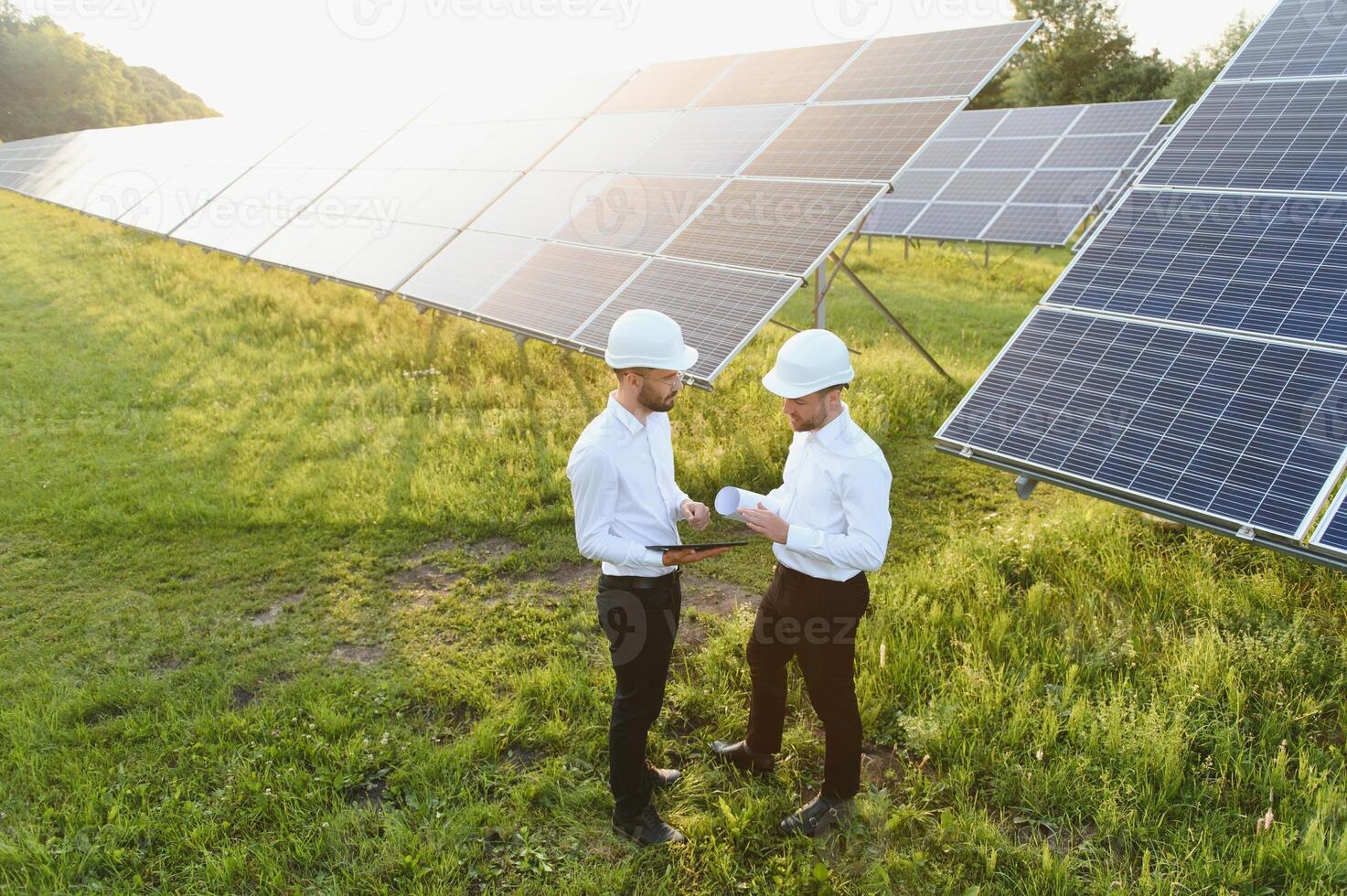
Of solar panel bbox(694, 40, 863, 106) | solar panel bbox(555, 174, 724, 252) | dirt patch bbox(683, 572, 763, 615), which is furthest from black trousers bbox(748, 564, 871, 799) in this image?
solar panel bbox(694, 40, 863, 106)

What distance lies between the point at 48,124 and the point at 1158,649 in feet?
200

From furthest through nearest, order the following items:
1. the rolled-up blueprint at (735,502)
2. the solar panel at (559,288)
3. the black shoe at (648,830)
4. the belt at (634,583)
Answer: the solar panel at (559,288)
the black shoe at (648,830)
the belt at (634,583)
the rolled-up blueprint at (735,502)

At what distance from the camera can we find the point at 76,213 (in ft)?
74.3

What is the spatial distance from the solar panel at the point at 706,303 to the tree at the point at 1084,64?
38435mm

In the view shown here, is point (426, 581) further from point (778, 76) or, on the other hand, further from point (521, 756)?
point (778, 76)

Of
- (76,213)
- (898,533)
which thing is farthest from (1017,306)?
(76,213)

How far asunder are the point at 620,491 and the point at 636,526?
17 centimetres

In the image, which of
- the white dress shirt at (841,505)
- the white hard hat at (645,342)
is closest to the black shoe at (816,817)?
the white dress shirt at (841,505)

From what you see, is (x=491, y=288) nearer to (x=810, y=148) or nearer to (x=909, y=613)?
(x=810, y=148)

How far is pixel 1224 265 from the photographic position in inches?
207

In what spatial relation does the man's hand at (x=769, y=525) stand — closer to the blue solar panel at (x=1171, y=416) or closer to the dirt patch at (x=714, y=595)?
the dirt patch at (x=714, y=595)

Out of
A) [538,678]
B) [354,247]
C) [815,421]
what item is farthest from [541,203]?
[815,421]

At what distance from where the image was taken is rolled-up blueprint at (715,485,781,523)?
327 cm

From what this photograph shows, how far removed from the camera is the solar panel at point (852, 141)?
7465 mm
